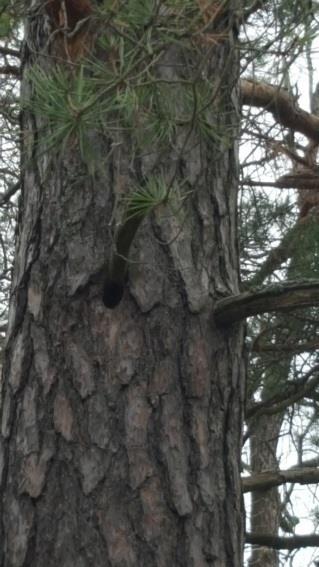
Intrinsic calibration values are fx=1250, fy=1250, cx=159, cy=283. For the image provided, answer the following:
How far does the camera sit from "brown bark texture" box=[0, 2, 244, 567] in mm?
1842

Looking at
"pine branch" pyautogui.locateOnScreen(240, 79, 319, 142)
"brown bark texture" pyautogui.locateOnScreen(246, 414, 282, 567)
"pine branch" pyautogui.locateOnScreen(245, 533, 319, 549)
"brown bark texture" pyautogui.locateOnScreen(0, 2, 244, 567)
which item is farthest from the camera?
"brown bark texture" pyautogui.locateOnScreen(246, 414, 282, 567)

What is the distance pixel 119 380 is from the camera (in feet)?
6.24

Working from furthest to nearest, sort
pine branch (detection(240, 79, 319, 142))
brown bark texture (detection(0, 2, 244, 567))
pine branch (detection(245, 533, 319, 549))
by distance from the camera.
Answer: pine branch (detection(245, 533, 319, 549)) → pine branch (detection(240, 79, 319, 142)) → brown bark texture (detection(0, 2, 244, 567))

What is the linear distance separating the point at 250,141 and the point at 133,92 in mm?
510

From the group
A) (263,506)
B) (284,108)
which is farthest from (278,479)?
(263,506)

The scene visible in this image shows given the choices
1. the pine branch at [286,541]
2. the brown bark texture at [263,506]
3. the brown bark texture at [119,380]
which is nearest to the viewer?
the brown bark texture at [119,380]

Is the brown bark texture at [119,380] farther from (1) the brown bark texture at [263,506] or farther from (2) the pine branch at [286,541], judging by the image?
(1) the brown bark texture at [263,506]

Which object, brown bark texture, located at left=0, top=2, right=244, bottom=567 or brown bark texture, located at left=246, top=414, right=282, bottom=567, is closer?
brown bark texture, located at left=0, top=2, right=244, bottom=567

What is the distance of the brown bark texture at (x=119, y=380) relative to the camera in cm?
184

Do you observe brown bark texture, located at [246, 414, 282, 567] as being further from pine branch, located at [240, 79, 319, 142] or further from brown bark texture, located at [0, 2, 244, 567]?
brown bark texture, located at [0, 2, 244, 567]

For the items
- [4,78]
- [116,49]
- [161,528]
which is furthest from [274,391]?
[116,49]

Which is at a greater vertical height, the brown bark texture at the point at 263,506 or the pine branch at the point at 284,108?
the pine branch at the point at 284,108

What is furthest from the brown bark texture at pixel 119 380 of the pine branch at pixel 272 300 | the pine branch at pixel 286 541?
the pine branch at pixel 286 541

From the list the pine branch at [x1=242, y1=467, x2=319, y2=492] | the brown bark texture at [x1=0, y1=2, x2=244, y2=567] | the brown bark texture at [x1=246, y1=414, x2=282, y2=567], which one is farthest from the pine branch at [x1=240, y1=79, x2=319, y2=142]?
the brown bark texture at [x1=246, y1=414, x2=282, y2=567]
